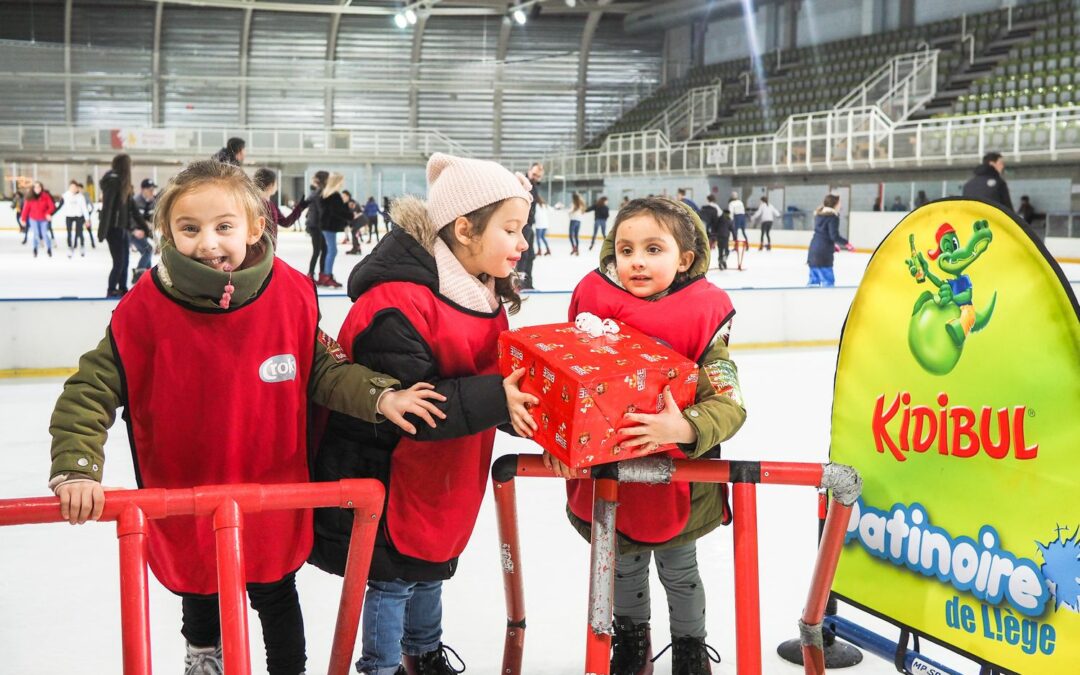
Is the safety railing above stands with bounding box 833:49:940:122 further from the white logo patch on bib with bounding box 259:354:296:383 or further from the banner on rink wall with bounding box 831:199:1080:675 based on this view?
the white logo patch on bib with bounding box 259:354:296:383

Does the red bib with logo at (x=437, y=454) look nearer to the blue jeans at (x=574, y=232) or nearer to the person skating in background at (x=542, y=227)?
the person skating in background at (x=542, y=227)

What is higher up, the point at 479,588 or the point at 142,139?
the point at 142,139

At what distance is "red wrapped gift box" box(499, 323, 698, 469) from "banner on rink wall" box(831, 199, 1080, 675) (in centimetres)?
42

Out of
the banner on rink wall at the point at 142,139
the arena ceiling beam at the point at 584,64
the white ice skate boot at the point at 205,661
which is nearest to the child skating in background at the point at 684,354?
the white ice skate boot at the point at 205,661

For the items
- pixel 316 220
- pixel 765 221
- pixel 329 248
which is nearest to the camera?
pixel 316 220

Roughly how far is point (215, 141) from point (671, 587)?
24678 mm

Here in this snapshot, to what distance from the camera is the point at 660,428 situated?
57.1 inches

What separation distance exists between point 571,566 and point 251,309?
1505 mm

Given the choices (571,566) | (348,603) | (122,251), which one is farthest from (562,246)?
(348,603)

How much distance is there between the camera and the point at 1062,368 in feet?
4.69

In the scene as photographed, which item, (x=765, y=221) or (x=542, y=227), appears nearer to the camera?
(x=542, y=227)

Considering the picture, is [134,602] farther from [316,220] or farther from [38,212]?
[38,212]

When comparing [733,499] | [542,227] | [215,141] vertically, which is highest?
[215,141]

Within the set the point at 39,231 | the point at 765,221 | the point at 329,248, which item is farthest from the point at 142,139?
the point at 329,248
